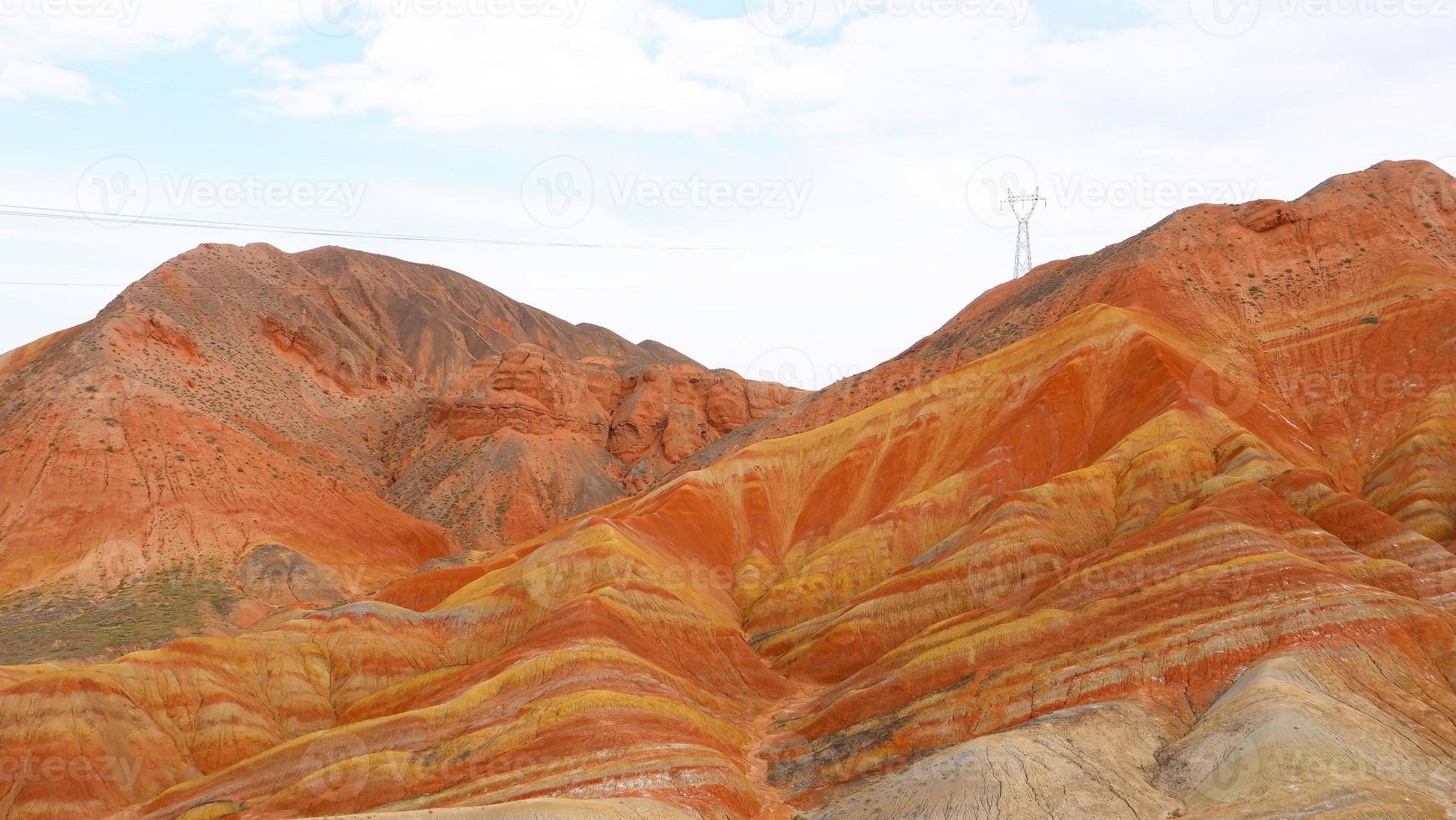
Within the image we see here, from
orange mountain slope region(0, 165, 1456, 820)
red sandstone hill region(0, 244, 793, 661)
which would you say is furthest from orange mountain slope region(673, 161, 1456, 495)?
red sandstone hill region(0, 244, 793, 661)

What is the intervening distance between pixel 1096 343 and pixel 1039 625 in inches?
1191

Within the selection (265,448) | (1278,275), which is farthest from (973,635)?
(265,448)

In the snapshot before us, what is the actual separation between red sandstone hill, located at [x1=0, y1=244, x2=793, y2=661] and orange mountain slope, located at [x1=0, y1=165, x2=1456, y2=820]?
18.5 meters

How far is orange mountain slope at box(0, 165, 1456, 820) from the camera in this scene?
109 ft

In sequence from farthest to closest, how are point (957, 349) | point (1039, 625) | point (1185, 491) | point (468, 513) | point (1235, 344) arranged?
point (468, 513), point (957, 349), point (1235, 344), point (1185, 491), point (1039, 625)

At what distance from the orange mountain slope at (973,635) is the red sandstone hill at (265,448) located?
60.6ft

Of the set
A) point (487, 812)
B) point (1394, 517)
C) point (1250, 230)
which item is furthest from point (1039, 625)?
point (1250, 230)

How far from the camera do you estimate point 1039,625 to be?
41.8 m

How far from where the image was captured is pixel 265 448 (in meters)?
94.1

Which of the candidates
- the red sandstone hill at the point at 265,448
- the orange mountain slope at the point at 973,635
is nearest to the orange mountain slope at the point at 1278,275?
the orange mountain slope at the point at 973,635

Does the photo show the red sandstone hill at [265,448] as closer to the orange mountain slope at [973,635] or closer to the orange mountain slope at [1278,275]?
the orange mountain slope at [973,635]

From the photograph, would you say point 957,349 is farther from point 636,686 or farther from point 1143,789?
point 1143,789

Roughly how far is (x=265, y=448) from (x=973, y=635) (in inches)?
2837

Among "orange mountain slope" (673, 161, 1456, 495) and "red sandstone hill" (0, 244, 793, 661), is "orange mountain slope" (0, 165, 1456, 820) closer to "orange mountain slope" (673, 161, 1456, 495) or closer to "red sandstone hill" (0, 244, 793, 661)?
"orange mountain slope" (673, 161, 1456, 495)
